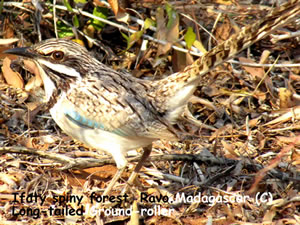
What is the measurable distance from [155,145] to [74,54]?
1.94 meters

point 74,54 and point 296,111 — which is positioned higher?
point 74,54

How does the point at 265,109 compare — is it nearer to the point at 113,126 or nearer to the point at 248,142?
the point at 248,142

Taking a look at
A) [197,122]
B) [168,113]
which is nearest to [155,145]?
[197,122]

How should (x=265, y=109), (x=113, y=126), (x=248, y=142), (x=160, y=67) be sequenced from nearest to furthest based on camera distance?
(x=113, y=126), (x=248, y=142), (x=265, y=109), (x=160, y=67)

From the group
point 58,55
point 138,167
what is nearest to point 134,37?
point 58,55

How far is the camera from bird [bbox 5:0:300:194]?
647 cm

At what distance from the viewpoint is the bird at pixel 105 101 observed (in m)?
6.47

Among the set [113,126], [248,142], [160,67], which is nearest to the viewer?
A: [113,126]

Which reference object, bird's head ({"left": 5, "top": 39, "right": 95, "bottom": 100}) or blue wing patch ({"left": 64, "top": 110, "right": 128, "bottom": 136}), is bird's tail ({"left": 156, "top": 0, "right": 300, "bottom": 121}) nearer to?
blue wing patch ({"left": 64, "top": 110, "right": 128, "bottom": 136})

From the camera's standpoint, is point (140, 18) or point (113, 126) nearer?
point (113, 126)

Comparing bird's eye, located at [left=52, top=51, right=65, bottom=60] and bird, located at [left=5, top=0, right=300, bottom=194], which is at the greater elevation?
bird's eye, located at [left=52, top=51, right=65, bottom=60]

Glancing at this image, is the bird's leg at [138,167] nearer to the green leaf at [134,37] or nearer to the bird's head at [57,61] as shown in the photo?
the bird's head at [57,61]

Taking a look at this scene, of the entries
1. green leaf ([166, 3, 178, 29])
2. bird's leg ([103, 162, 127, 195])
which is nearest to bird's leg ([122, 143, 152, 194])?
bird's leg ([103, 162, 127, 195])

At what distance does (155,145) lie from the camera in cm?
788
